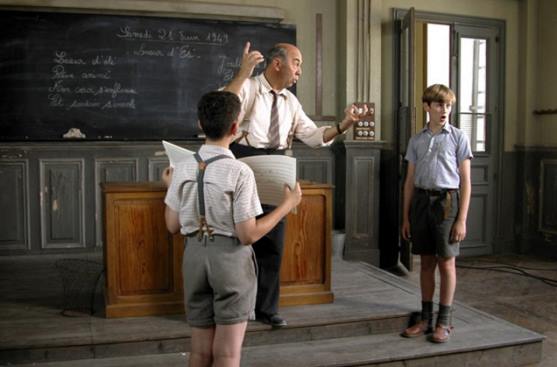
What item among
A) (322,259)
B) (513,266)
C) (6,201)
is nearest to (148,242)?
(322,259)

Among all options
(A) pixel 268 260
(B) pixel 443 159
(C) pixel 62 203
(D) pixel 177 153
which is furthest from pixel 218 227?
(C) pixel 62 203

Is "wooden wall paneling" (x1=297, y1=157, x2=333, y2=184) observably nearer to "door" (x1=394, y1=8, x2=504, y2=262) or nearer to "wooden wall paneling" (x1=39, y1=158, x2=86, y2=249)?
"door" (x1=394, y1=8, x2=504, y2=262)

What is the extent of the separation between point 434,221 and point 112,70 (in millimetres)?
3103

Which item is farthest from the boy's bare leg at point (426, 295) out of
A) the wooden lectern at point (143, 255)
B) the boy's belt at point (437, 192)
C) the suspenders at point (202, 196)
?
the suspenders at point (202, 196)

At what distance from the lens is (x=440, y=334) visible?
3.12 m

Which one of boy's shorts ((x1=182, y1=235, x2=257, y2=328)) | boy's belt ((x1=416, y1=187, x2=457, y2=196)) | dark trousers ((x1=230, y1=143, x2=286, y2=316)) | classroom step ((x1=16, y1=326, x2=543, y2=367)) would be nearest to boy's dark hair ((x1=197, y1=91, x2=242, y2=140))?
boy's shorts ((x1=182, y1=235, x2=257, y2=328))

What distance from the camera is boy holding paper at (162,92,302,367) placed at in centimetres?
194

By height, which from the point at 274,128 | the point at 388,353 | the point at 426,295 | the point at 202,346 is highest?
the point at 274,128

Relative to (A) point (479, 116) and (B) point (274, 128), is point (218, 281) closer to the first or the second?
(B) point (274, 128)

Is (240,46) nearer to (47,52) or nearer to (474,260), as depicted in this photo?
(47,52)

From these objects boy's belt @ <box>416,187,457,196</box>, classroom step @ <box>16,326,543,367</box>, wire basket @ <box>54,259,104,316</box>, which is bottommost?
classroom step @ <box>16,326,543,367</box>

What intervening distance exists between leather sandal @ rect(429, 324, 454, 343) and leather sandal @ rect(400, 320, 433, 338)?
0.29ft

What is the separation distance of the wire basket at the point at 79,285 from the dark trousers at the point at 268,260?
953 millimetres

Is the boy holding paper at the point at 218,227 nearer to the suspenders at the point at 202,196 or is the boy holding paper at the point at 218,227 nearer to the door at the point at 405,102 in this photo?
the suspenders at the point at 202,196
